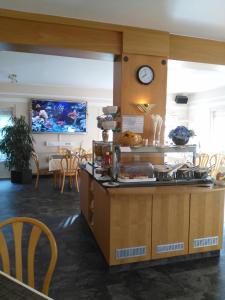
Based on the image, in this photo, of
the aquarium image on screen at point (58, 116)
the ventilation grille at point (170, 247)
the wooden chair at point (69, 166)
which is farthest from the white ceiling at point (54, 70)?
the ventilation grille at point (170, 247)

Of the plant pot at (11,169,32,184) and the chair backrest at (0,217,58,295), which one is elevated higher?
the chair backrest at (0,217,58,295)

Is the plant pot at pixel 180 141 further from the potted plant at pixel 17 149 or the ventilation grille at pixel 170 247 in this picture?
the potted plant at pixel 17 149

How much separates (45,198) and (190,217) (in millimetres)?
3079

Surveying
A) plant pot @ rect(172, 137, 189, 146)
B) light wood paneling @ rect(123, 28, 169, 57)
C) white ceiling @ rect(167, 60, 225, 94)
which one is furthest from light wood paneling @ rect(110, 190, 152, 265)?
white ceiling @ rect(167, 60, 225, 94)

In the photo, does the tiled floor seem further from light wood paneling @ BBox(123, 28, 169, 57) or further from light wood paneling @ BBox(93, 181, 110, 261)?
light wood paneling @ BBox(123, 28, 169, 57)

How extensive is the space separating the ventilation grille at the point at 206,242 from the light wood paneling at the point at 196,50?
7.23 ft

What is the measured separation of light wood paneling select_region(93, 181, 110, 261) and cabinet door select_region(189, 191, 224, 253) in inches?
34.5

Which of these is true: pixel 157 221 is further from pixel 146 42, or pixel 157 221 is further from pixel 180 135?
pixel 146 42

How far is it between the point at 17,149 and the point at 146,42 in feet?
13.9

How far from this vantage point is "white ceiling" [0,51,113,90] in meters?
4.26

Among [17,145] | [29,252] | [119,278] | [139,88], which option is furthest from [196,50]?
[17,145]

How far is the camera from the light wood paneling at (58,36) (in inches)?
103

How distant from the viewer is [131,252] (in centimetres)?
244

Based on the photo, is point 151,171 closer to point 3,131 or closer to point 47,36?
point 47,36
